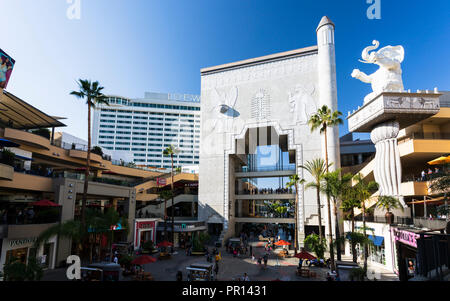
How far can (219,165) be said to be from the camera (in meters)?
46.7

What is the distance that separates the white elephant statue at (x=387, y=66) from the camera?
3006 cm

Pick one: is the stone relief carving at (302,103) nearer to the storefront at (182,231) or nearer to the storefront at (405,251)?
the storefront at (182,231)

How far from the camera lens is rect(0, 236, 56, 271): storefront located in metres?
21.3

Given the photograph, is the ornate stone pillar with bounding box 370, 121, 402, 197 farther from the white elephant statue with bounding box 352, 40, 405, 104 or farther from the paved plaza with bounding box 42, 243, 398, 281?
the paved plaza with bounding box 42, 243, 398, 281

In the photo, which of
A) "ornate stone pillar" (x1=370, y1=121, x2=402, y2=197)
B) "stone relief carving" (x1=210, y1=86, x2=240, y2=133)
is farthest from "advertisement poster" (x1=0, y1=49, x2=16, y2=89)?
"ornate stone pillar" (x1=370, y1=121, x2=402, y2=197)

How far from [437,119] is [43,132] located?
45.9 m

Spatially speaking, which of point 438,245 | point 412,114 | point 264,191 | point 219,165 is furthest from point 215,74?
point 438,245

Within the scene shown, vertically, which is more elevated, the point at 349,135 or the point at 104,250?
the point at 349,135

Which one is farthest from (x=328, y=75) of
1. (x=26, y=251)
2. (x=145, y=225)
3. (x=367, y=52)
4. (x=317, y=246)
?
(x=26, y=251)

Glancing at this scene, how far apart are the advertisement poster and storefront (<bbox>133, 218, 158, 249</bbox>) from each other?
68.6ft

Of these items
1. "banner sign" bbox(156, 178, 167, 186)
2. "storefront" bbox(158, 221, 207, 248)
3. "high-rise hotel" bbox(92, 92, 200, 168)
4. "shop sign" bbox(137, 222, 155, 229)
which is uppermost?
"high-rise hotel" bbox(92, 92, 200, 168)

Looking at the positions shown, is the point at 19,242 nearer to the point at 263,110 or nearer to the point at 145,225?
the point at 145,225
